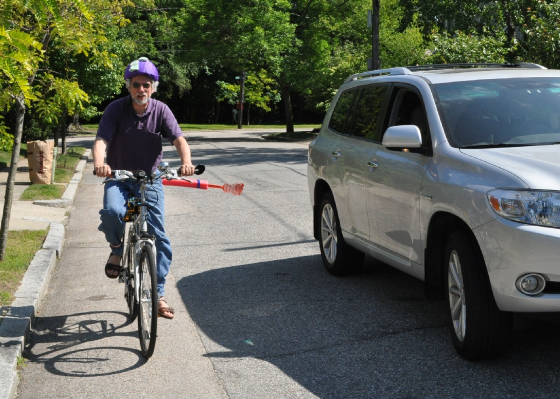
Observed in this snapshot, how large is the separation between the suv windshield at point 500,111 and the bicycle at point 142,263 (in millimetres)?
1805

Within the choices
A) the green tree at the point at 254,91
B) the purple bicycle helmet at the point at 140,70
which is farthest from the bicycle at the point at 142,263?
the green tree at the point at 254,91

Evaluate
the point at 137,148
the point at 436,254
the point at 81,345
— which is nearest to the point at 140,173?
the point at 137,148

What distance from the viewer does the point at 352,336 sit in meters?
6.00

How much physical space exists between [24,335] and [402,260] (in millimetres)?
2726

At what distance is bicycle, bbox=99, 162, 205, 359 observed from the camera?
18.1 ft

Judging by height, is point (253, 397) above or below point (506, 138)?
below

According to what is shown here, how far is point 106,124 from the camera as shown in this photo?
6.26 metres

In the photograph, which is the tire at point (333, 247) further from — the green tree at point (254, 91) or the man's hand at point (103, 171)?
the green tree at point (254, 91)

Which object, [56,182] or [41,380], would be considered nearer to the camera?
[41,380]

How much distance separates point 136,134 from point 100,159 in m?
0.41

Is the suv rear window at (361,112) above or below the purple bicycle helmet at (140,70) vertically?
below

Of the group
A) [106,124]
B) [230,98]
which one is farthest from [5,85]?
[230,98]

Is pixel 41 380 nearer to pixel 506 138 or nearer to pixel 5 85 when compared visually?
pixel 506 138

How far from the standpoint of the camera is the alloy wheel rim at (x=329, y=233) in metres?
8.03
